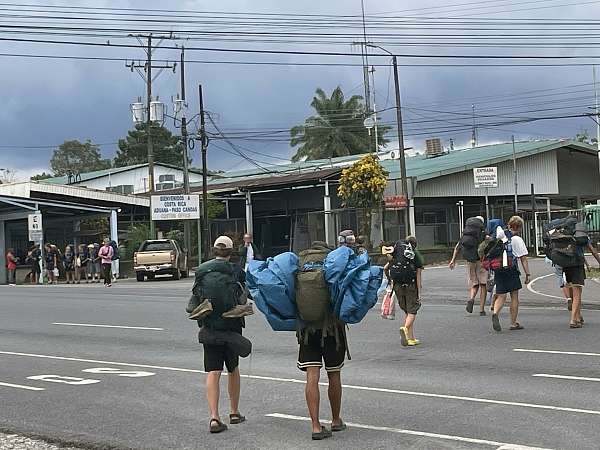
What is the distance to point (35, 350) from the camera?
13602mm

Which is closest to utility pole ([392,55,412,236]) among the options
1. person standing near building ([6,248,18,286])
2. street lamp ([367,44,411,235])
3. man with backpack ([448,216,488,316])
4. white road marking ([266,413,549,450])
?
street lamp ([367,44,411,235])

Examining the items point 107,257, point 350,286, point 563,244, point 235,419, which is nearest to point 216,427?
point 235,419

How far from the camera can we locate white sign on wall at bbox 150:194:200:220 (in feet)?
135

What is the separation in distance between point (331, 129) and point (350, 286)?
215 feet

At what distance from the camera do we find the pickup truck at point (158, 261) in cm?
3519

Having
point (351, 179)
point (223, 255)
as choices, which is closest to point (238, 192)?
point (351, 179)

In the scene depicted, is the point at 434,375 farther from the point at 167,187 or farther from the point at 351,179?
the point at 167,187

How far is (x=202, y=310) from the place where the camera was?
23.6ft

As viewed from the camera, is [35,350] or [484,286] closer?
[35,350]

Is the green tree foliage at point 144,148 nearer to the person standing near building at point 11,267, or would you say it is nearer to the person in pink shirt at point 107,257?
the person standing near building at point 11,267

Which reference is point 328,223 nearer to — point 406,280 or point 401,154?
point 401,154

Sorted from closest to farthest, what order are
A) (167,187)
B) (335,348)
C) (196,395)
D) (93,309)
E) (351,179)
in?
(335,348)
(196,395)
(93,309)
(351,179)
(167,187)

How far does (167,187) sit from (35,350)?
50.8 metres

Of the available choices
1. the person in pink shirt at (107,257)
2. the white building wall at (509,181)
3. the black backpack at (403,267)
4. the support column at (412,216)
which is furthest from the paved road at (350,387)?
the white building wall at (509,181)
